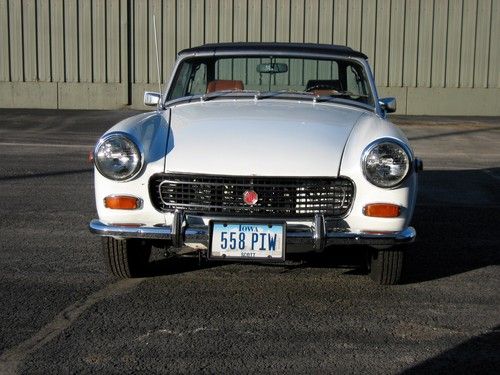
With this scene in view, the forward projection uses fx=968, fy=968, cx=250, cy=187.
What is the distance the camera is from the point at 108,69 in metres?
22.8

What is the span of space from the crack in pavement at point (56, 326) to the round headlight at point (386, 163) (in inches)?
65.2

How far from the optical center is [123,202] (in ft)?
18.7

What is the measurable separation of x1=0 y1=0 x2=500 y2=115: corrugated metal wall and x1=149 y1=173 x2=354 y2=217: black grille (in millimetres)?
17301

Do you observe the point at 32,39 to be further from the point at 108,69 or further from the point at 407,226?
the point at 407,226

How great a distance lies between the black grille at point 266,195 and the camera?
5.59m

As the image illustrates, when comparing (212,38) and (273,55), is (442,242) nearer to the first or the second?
(273,55)

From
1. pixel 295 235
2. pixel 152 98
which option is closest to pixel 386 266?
pixel 295 235

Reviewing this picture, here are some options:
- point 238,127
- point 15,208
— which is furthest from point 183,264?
point 15,208

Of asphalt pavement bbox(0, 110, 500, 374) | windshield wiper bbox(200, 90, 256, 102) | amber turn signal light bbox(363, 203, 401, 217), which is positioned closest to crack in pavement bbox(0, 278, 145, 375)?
asphalt pavement bbox(0, 110, 500, 374)

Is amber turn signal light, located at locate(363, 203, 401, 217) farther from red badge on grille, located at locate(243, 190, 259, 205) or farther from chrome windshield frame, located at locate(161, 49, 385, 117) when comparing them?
chrome windshield frame, located at locate(161, 49, 385, 117)

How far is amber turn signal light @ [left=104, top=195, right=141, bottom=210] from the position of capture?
224 inches

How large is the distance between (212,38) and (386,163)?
17.5m

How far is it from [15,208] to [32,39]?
14653 millimetres

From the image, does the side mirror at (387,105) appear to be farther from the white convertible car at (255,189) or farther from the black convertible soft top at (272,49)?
the white convertible car at (255,189)
